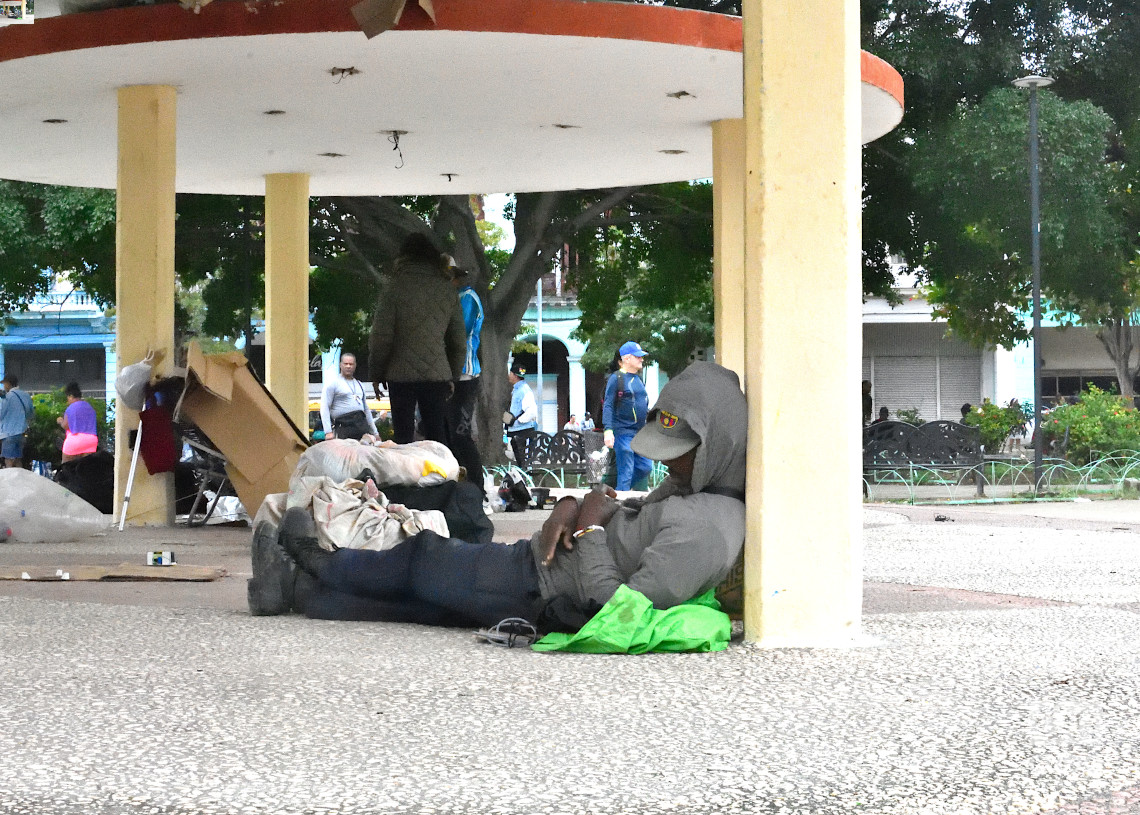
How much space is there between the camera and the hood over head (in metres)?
5.05

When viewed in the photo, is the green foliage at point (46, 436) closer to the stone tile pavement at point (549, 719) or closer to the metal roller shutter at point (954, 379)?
the stone tile pavement at point (549, 719)

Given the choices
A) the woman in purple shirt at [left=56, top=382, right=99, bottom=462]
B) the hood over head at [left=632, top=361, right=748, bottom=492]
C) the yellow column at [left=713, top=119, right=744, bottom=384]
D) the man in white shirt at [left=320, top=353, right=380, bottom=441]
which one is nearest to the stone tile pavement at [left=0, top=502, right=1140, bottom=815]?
the hood over head at [left=632, top=361, right=748, bottom=492]

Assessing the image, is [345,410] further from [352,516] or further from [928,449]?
[352,516]

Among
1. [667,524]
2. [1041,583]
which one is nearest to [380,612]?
[667,524]

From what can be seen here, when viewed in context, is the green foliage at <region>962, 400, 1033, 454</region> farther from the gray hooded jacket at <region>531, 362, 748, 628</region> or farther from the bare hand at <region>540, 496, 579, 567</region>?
the bare hand at <region>540, 496, 579, 567</region>

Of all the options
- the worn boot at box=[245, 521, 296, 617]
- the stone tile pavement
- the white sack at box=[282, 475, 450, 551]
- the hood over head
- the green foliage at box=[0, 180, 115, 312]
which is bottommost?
the stone tile pavement

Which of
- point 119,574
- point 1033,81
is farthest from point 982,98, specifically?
point 119,574

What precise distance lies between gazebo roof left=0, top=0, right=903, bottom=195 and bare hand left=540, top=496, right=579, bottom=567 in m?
4.95

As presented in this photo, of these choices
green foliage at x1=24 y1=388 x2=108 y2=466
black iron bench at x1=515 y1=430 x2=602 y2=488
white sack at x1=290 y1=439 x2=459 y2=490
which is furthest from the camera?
green foliage at x1=24 y1=388 x2=108 y2=466

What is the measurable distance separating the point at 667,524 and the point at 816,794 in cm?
190

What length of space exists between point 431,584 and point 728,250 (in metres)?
8.01

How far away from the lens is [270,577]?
5785 millimetres

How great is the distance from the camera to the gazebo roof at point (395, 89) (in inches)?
375

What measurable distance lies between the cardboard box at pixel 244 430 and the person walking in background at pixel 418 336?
0.82 m
